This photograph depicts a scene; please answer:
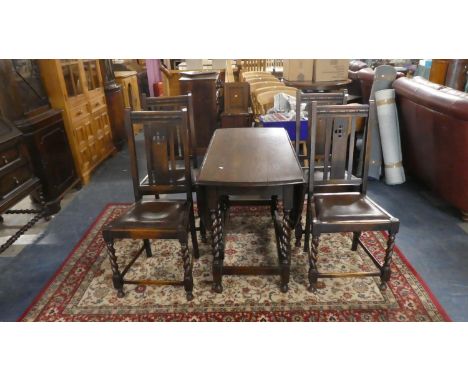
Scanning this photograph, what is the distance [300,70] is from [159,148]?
11.8 ft

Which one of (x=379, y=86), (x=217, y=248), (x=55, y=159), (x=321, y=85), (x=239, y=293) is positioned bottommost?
(x=239, y=293)

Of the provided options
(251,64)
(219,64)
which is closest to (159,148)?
(219,64)

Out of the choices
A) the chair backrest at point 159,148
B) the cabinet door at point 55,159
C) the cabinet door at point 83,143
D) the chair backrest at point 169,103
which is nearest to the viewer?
the chair backrest at point 159,148

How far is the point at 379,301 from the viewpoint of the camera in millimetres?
1915

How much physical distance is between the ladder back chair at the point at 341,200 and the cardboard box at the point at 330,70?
3178 mm

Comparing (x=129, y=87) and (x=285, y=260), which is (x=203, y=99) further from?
(x=285, y=260)

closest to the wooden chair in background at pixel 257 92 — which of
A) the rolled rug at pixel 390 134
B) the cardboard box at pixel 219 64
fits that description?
the rolled rug at pixel 390 134

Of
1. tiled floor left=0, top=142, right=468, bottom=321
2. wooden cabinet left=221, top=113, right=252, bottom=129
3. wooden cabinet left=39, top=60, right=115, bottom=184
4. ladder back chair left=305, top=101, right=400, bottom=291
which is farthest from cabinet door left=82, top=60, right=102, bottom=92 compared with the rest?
ladder back chair left=305, top=101, right=400, bottom=291

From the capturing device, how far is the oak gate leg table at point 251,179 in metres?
1.72

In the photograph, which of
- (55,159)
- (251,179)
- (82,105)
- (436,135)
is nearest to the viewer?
(251,179)

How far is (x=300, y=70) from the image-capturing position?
198 inches

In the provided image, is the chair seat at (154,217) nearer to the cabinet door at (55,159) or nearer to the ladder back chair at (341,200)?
the ladder back chair at (341,200)

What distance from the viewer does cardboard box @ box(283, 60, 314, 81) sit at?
496cm

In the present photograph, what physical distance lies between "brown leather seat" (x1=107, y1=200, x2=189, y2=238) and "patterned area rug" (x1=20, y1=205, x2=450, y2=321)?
452 millimetres
